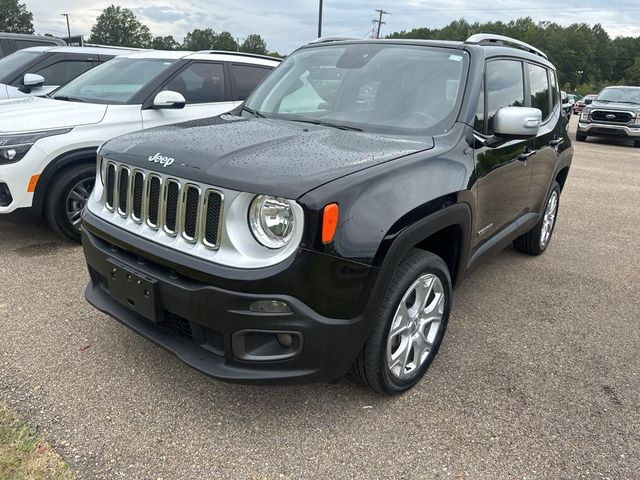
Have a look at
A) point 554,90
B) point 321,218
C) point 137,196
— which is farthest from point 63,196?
point 554,90

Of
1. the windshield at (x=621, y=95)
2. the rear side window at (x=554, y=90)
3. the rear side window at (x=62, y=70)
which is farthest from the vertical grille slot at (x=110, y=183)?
the windshield at (x=621, y=95)

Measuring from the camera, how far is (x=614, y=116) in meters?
15.1

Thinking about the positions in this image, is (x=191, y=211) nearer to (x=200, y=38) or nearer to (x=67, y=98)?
(x=67, y=98)

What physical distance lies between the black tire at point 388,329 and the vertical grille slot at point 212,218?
78 cm

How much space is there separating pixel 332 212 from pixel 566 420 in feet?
5.40

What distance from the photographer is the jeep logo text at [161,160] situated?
231 centimetres

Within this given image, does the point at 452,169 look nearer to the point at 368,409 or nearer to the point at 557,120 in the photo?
the point at 368,409

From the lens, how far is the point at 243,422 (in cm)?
246

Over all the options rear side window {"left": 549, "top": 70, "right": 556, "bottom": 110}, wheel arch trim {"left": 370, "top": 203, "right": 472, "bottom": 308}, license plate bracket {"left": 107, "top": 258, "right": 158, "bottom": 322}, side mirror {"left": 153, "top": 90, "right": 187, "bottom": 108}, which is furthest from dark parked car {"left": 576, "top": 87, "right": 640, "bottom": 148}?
license plate bracket {"left": 107, "top": 258, "right": 158, "bottom": 322}

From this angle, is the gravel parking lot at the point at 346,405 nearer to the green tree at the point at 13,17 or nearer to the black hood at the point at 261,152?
the black hood at the point at 261,152

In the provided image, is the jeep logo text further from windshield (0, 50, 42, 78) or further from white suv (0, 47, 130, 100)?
windshield (0, 50, 42, 78)

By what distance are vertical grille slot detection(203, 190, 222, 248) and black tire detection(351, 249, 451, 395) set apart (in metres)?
0.78

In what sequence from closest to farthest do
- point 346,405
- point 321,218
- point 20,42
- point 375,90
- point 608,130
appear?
point 321,218 → point 346,405 → point 375,90 → point 20,42 → point 608,130

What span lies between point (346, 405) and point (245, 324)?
84 centimetres
